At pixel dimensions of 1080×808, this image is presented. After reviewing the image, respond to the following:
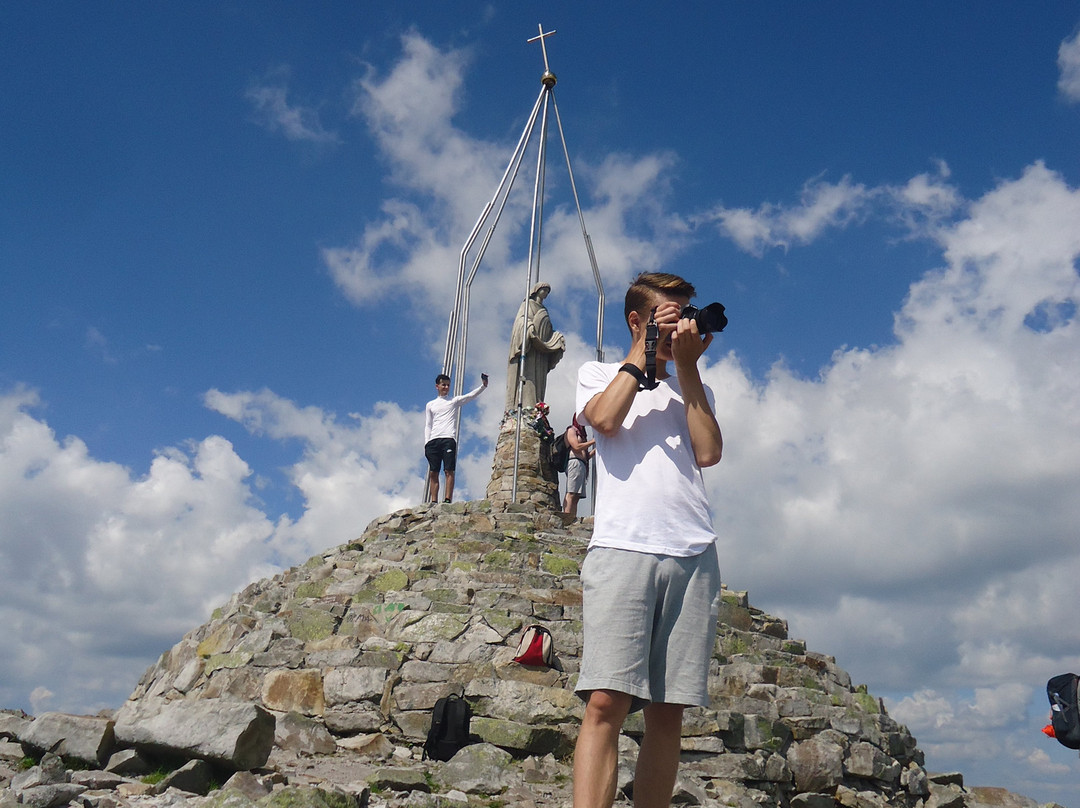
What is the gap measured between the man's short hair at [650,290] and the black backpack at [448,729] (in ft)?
12.1

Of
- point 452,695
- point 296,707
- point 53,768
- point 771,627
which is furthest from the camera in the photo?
point 771,627

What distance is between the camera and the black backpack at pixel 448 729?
604cm

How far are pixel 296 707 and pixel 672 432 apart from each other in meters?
5.22

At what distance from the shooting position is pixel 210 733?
15.0ft

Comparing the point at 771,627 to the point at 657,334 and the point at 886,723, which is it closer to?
the point at 886,723

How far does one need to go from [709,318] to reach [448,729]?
4.12 metres

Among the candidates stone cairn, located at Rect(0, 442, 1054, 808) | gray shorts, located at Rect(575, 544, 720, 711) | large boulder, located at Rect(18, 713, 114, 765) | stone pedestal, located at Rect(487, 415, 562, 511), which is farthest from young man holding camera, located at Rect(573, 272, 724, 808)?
stone pedestal, located at Rect(487, 415, 562, 511)

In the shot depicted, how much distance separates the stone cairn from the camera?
455 cm

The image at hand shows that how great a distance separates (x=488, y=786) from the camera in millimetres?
5156

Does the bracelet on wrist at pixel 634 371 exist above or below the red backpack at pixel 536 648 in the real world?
above

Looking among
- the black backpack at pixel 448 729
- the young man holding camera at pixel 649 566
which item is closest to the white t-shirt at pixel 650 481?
the young man holding camera at pixel 649 566

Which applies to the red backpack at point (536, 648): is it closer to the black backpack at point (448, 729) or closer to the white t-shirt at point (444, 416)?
the black backpack at point (448, 729)

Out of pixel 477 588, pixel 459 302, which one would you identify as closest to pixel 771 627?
pixel 477 588

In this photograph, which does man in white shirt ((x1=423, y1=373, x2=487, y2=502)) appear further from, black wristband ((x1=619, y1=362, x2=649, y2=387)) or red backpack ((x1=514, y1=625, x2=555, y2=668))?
black wristband ((x1=619, y1=362, x2=649, y2=387))
